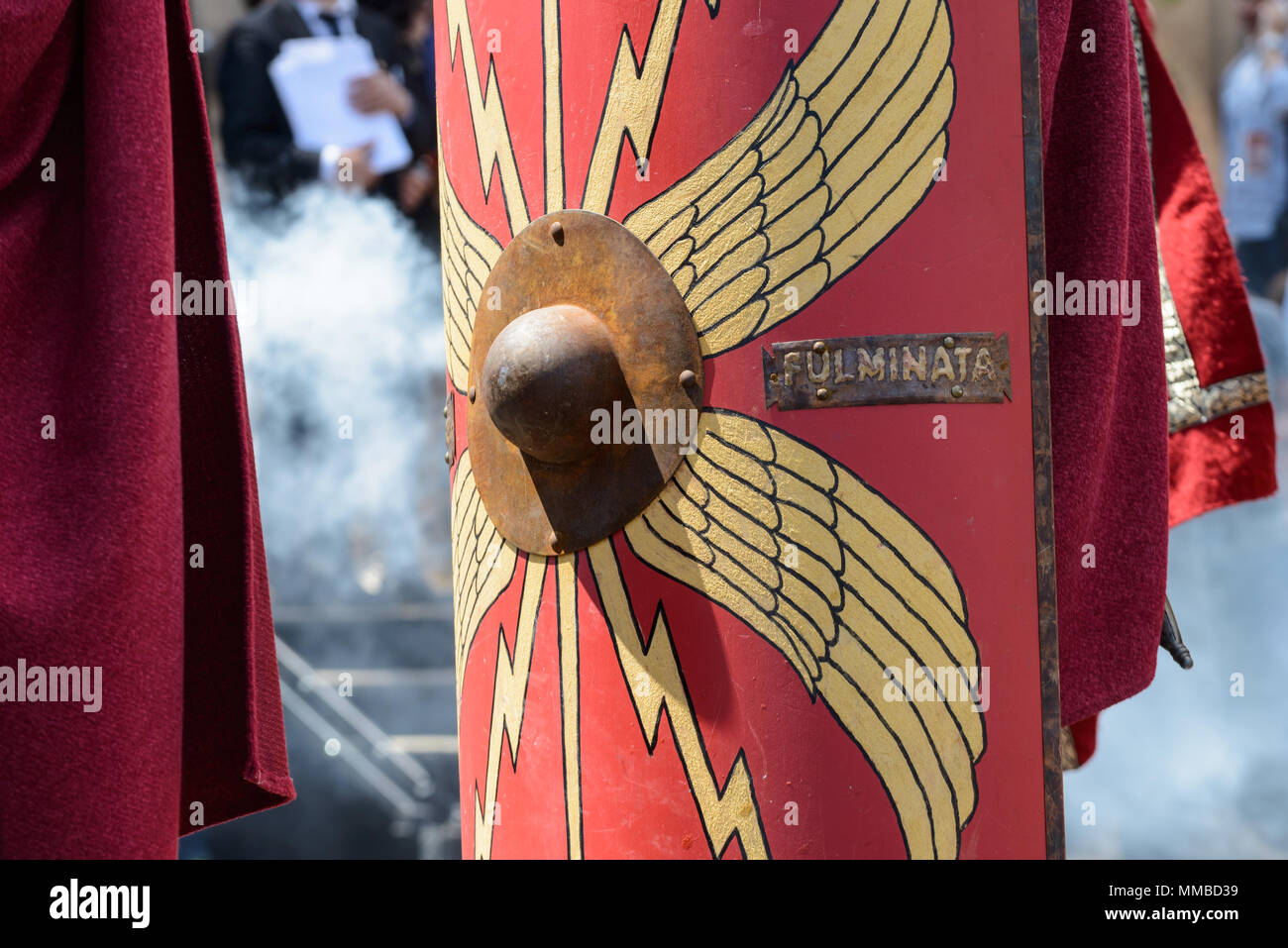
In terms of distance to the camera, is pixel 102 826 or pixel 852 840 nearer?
pixel 102 826

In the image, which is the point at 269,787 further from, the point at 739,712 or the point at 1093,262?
the point at 1093,262

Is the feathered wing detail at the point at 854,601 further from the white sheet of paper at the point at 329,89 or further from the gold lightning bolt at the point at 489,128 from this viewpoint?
the white sheet of paper at the point at 329,89

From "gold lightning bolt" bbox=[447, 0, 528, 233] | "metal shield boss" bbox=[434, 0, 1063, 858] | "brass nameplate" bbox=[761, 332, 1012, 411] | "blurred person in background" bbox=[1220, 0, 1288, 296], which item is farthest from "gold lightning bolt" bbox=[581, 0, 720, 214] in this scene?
"blurred person in background" bbox=[1220, 0, 1288, 296]

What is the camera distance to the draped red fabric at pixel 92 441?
1212mm

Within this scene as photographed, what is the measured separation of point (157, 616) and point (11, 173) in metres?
0.42

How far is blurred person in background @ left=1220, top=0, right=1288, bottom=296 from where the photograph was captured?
5.74 meters

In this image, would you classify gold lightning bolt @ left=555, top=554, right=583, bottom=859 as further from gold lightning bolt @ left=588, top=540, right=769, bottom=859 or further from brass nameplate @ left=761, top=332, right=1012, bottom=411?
brass nameplate @ left=761, top=332, right=1012, bottom=411

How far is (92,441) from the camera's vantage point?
4.14ft

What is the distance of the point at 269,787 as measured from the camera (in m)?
1.42

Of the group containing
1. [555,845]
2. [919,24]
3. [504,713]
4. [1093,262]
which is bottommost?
[555,845]

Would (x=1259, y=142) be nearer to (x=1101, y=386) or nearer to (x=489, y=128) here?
(x=1101, y=386)

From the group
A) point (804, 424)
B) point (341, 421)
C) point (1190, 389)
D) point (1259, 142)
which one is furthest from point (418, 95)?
point (1259, 142)

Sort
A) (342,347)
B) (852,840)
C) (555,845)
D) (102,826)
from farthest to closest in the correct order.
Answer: (342,347)
(555,845)
(852,840)
(102,826)

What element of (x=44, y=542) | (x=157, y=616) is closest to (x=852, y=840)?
(x=157, y=616)
